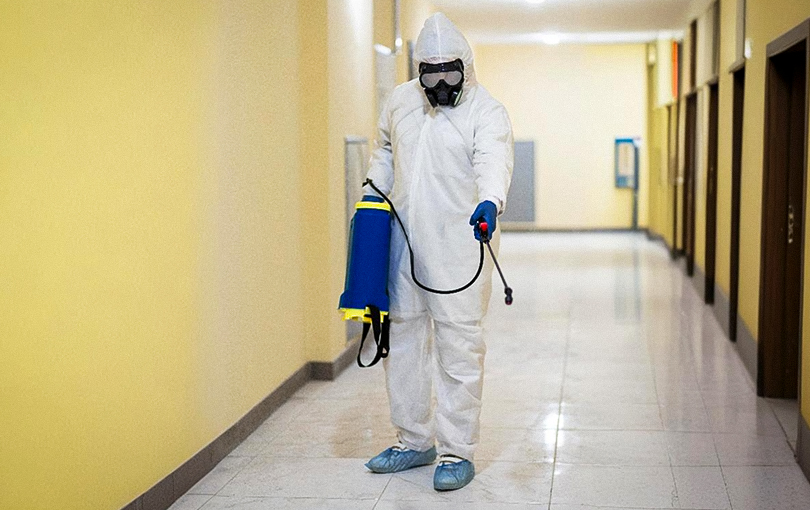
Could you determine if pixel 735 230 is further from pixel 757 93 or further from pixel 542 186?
pixel 542 186

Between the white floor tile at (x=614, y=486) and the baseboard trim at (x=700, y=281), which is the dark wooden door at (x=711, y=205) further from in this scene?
the white floor tile at (x=614, y=486)

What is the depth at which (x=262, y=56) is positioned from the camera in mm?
4574

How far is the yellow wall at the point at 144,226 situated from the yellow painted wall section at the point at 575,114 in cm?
1004

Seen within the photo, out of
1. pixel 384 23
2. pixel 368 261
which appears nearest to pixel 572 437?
Result: pixel 368 261

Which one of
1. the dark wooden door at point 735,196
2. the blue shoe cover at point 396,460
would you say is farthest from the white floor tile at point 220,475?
the dark wooden door at point 735,196

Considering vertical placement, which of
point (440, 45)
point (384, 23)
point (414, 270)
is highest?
point (384, 23)

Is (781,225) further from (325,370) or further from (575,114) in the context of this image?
(575,114)

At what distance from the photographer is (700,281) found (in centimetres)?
859

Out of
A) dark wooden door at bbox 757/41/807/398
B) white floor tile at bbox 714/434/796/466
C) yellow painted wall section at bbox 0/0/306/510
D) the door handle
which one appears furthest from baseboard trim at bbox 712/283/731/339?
yellow painted wall section at bbox 0/0/306/510

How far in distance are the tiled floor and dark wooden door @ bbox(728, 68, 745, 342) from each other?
25 centimetres

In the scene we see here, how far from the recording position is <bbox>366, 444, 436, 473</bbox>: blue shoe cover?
3867mm

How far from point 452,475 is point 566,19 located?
8.45 m

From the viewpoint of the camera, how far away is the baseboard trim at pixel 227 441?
3422 millimetres

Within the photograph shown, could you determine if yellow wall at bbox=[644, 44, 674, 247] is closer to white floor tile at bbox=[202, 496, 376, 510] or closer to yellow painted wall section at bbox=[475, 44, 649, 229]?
yellow painted wall section at bbox=[475, 44, 649, 229]
